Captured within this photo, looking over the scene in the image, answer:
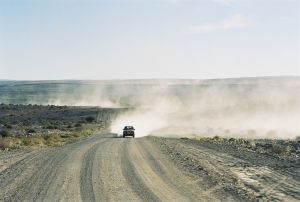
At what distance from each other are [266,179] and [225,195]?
14.4 feet

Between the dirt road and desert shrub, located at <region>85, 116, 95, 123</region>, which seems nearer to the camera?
the dirt road

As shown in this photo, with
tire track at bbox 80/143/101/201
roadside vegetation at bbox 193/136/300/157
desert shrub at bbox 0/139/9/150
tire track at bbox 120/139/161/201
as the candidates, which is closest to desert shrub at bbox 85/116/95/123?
roadside vegetation at bbox 193/136/300/157

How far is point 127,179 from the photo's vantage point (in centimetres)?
2041

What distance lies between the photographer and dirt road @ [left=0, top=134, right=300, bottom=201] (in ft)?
54.0

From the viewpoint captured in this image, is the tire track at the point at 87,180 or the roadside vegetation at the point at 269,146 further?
the roadside vegetation at the point at 269,146

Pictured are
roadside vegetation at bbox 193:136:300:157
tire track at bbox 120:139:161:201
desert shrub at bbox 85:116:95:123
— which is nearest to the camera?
tire track at bbox 120:139:161:201

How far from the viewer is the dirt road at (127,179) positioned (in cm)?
1645

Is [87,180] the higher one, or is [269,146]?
[269,146]

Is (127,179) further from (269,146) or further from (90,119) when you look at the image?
(90,119)

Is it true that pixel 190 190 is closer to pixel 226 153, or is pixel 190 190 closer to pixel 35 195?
pixel 35 195

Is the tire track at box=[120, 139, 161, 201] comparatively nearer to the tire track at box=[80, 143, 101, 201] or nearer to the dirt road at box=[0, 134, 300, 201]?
the dirt road at box=[0, 134, 300, 201]

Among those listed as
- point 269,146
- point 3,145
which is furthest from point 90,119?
point 269,146

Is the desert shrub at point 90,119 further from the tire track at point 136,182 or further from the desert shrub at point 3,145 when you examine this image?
the tire track at point 136,182

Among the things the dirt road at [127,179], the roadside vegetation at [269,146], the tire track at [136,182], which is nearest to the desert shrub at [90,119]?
the roadside vegetation at [269,146]
